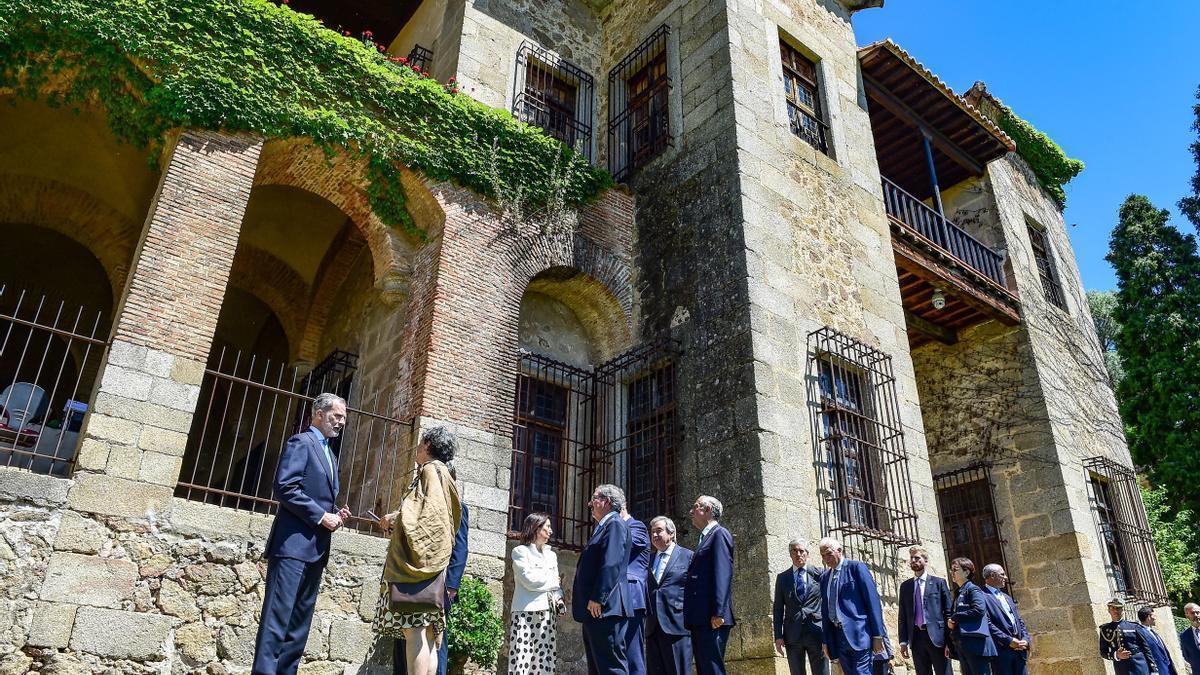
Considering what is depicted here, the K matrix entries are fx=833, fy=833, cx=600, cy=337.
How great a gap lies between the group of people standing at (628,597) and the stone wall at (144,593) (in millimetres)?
1796

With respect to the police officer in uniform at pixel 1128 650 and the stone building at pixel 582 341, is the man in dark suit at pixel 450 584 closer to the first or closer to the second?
the stone building at pixel 582 341

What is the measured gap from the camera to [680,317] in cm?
985

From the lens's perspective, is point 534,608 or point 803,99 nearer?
point 534,608

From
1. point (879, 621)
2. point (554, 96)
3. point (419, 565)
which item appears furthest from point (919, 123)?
point (419, 565)

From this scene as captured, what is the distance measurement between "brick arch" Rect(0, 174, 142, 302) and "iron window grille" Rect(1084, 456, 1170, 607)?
14.4 metres

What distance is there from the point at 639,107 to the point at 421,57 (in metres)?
3.41

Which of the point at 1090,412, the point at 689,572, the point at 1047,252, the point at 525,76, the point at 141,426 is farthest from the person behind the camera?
the point at 1047,252

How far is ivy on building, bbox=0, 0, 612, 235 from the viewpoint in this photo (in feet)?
25.1

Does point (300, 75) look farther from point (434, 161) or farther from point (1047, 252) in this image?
point (1047, 252)

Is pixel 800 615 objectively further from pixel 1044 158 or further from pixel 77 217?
pixel 1044 158

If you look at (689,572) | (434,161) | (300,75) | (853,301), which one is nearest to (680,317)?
(853,301)

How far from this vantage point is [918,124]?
46.5 ft

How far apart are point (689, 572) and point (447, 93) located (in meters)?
6.42

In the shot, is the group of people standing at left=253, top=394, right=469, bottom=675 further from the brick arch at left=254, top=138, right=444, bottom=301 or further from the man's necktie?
the man's necktie
